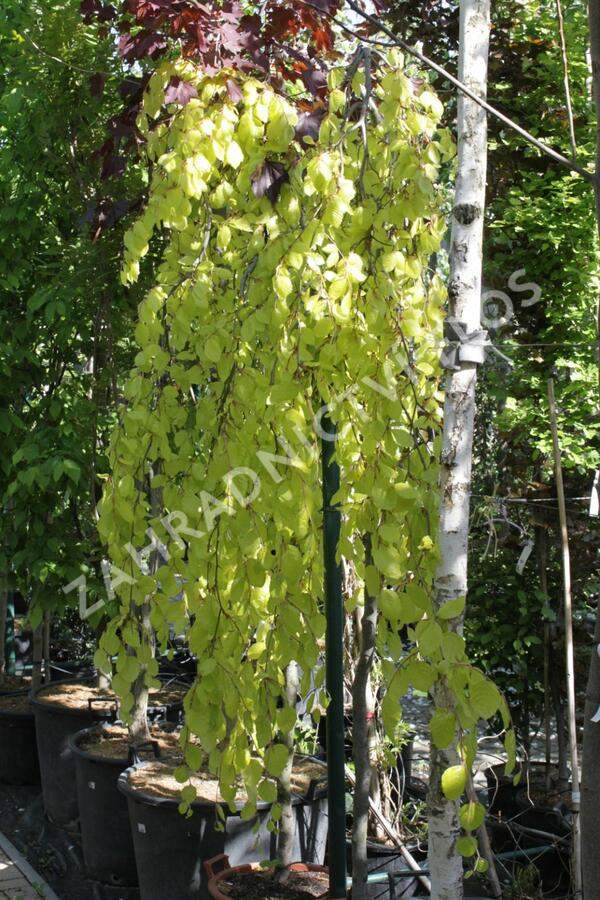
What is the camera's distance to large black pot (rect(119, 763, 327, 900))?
2768 millimetres

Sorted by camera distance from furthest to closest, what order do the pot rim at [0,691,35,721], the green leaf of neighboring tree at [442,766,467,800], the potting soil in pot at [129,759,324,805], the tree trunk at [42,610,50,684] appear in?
the tree trunk at [42,610,50,684] < the pot rim at [0,691,35,721] < the potting soil in pot at [129,759,324,805] < the green leaf of neighboring tree at [442,766,467,800]

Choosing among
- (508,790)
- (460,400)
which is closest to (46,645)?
(508,790)

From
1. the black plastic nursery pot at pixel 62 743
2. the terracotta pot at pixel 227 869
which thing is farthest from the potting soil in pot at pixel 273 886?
the black plastic nursery pot at pixel 62 743

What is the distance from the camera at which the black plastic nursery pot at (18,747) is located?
14.4ft

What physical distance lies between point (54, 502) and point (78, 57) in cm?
170

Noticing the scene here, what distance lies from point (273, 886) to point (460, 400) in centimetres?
142

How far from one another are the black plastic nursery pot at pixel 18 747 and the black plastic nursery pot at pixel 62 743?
1.22 ft

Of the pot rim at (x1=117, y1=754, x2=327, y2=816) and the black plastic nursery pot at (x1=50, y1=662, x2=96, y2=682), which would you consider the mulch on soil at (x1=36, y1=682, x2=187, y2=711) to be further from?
the pot rim at (x1=117, y1=754, x2=327, y2=816)

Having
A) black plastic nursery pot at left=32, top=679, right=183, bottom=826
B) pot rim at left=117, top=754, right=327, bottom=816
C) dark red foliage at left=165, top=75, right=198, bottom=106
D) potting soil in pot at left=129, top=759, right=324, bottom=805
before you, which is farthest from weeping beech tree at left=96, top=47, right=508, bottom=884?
black plastic nursery pot at left=32, top=679, right=183, bottom=826

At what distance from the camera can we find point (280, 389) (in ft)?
6.10

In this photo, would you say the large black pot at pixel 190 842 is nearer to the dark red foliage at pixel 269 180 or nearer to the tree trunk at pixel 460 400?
the tree trunk at pixel 460 400

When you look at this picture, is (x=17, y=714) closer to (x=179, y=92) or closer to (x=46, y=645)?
(x=46, y=645)

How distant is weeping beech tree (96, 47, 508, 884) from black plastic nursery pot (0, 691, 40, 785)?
235 centimetres

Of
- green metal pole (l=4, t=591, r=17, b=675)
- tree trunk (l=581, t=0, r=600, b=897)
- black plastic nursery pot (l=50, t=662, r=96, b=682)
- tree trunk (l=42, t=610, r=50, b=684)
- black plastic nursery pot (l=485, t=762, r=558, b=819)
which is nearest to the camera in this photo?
tree trunk (l=581, t=0, r=600, b=897)
